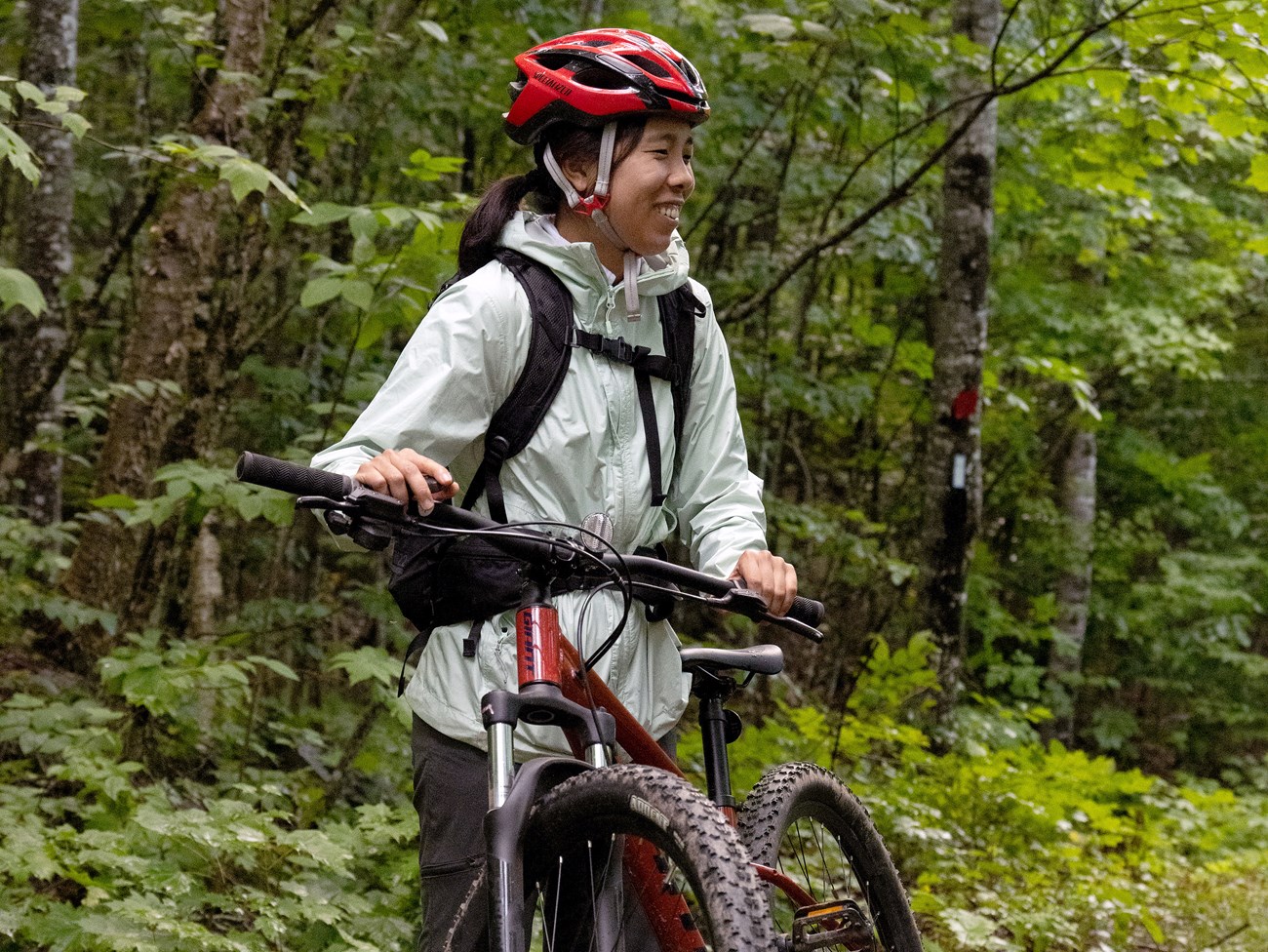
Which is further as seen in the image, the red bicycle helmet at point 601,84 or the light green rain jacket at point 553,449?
the red bicycle helmet at point 601,84

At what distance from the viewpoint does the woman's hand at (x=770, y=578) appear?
2326mm

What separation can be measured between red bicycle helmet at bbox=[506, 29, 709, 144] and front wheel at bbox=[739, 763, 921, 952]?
1311 millimetres

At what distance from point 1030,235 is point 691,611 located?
A: 5.79 meters

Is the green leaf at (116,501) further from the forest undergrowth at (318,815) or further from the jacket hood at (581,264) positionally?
the jacket hood at (581,264)

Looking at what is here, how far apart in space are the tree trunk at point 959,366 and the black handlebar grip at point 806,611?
5.48m

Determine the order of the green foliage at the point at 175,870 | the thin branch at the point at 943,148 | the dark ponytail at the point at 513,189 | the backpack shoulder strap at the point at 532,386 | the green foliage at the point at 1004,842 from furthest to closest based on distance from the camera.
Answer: the thin branch at the point at 943,148 → the green foliage at the point at 1004,842 → the green foliage at the point at 175,870 → the dark ponytail at the point at 513,189 → the backpack shoulder strap at the point at 532,386

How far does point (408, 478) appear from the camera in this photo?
1983 mm

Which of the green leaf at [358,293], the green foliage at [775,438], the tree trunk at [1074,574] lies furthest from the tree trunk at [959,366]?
the tree trunk at [1074,574]

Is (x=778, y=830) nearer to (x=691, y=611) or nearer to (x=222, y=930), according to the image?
(x=222, y=930)

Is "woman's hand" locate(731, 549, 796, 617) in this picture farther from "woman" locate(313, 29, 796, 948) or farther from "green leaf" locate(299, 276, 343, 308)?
"green leaf" locate(299, 276, 343, 308)

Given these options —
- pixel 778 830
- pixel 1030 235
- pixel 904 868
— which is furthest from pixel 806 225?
pixel 778 830

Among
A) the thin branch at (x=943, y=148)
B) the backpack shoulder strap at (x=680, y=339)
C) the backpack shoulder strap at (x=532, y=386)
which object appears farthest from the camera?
the thin branch at (x=943, y=148)

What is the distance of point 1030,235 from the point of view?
1286 centimetres

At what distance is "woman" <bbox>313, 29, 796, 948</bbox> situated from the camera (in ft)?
7.67
